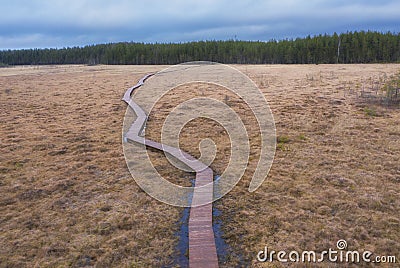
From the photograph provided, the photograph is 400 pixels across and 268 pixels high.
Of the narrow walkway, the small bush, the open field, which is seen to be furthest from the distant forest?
the narrow walkway

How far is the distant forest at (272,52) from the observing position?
1784 inches

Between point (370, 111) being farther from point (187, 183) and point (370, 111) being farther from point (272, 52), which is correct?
point (272, 52)

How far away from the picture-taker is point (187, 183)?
19.0 feet

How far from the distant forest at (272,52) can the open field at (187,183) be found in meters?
40.0

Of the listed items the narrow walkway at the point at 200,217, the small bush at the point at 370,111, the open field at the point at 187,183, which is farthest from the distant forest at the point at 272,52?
the narrow walkway at the point at 200,217

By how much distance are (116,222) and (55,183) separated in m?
1.83

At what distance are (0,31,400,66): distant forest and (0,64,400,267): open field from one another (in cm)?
4004

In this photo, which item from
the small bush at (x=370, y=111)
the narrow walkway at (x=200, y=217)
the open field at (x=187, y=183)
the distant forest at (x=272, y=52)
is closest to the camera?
the narrow walkway at (x=200, y=217)

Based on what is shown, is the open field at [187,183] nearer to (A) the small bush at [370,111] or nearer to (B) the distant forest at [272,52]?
(A) the small bush at [370,111]

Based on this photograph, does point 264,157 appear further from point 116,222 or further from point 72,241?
point 72,241

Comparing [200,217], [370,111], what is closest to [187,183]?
[200,217]

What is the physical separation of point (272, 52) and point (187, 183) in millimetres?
46894

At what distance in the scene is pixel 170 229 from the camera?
4.37 m

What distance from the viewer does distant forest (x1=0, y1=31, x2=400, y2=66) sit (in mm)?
45312
